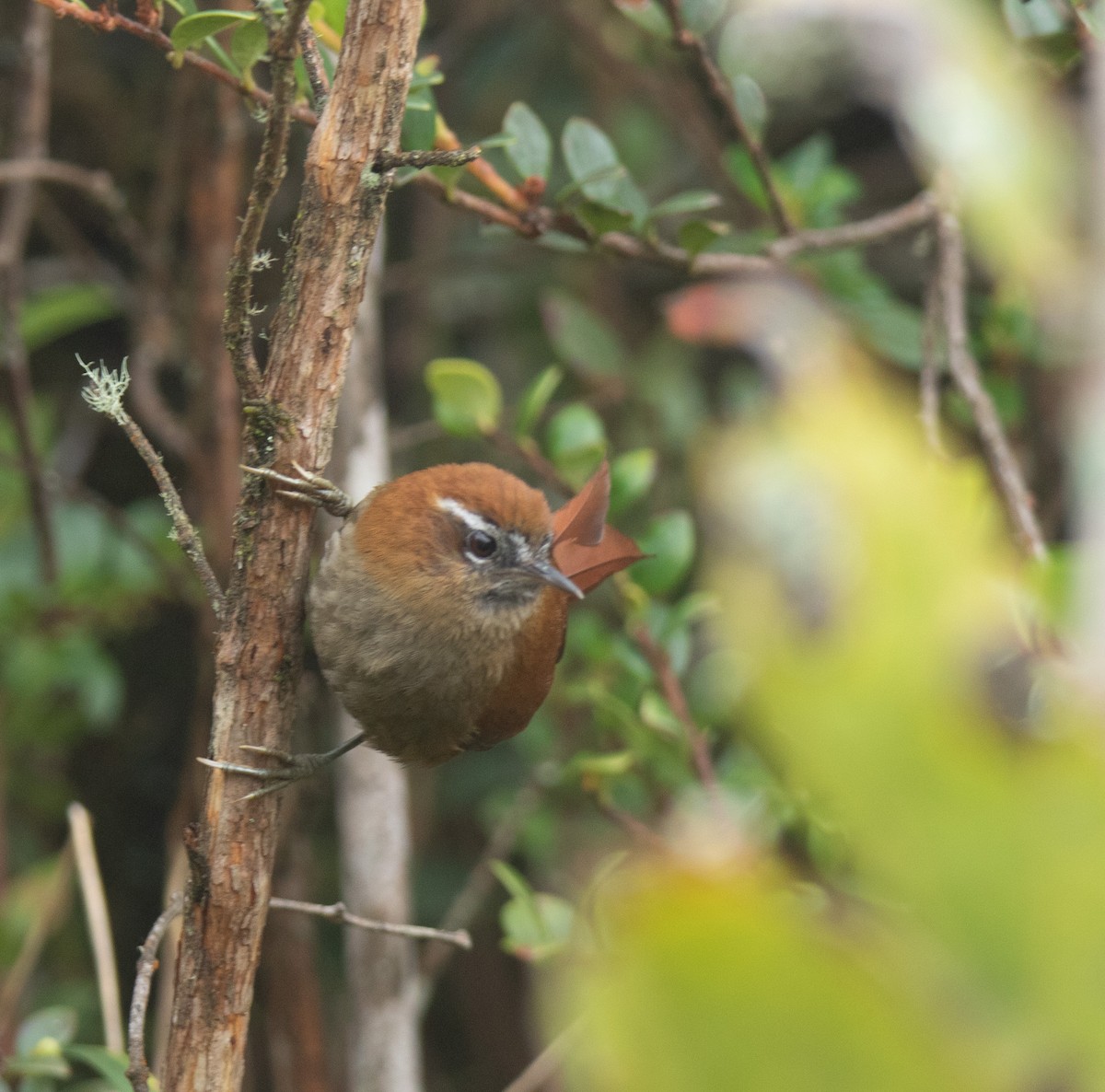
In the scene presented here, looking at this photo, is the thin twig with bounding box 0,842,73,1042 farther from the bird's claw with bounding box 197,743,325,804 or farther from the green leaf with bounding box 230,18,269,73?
the green leaf with bounding box 230,18,269,73

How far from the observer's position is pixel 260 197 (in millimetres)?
1519

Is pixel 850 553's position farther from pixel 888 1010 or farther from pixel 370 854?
pixel 370 854

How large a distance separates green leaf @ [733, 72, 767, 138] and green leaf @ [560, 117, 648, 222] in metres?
0.25

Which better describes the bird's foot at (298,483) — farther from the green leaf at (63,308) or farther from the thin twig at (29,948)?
the green leaf at (63,308)

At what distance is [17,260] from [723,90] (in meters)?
1.81

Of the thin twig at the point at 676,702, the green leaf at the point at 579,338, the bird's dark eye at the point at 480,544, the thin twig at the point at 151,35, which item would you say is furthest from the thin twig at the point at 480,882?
the thin twig at the point at 151,35

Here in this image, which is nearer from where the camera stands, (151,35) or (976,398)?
(151,35)

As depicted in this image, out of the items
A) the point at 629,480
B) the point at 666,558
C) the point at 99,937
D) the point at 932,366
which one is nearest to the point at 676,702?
the point at 666,558

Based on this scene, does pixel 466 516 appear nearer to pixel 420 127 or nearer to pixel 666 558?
pixel 666 558

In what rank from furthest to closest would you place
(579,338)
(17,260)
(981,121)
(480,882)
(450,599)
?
(579,338), (17,260), (480,882), (450,599), (981,121)

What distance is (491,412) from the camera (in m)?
2.75

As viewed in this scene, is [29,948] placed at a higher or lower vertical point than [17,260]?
lower

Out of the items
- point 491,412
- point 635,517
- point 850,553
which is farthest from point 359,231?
point 635,517

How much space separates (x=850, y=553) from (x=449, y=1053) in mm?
4227
